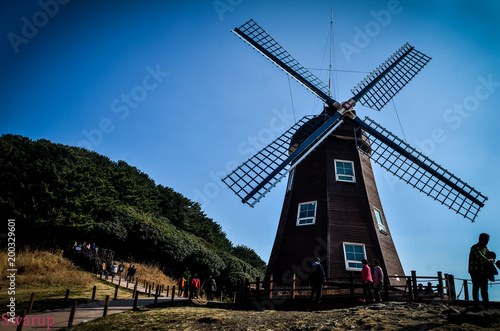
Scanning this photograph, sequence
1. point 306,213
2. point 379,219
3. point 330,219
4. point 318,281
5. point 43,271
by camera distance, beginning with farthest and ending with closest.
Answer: point 43,271 → point 379,219 → point 306,213 → point 330,219 → point 318,281

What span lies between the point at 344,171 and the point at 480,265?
→ 10.0 metres

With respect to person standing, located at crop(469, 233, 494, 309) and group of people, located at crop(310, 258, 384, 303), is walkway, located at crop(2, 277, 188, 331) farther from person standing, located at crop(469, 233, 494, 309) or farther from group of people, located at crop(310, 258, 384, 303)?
person standing, located at crop(469, 233, 494, 309)

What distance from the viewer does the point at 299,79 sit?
19844 millimetres

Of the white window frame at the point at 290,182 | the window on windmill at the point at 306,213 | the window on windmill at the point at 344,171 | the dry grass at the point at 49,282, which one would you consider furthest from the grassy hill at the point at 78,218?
the window on windmill at the point at 344,171

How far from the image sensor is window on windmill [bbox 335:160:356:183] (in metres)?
16.8

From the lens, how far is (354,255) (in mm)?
14320

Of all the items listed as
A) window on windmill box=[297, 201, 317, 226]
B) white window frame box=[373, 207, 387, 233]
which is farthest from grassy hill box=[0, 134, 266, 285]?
white window frame box=[373, 207, 387, 233]

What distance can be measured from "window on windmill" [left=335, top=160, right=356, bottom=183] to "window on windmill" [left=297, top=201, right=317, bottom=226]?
208 centimetres

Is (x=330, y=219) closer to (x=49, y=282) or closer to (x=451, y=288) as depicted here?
(x=451, y=288)

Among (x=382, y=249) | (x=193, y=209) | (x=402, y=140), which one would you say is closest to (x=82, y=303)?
(x=382, y=249)

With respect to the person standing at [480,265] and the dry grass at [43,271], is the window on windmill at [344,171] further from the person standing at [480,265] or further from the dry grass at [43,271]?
the dry grass at [43,271]

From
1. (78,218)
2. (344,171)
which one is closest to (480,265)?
(344,171)

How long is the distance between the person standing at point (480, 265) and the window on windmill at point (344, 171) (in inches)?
364

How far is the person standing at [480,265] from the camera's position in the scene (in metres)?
7.25
